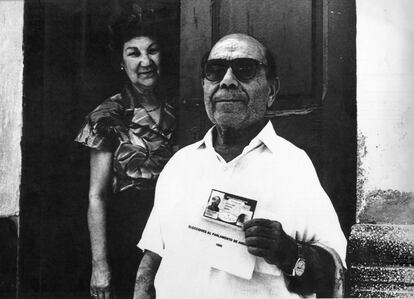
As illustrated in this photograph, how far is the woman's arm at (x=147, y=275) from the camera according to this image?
4.77 metres

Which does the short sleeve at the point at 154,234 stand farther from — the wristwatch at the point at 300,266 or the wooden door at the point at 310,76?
the wristwatch at the point at 300,266

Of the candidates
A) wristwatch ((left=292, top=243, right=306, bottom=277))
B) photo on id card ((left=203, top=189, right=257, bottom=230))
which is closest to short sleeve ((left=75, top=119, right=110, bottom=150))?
photo on id card ((left=203, top=189, right=257, bottom=230))

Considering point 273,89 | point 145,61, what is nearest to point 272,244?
point 273,89

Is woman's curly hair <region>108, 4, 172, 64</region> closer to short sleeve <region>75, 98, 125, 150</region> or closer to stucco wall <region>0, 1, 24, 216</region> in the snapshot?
short sleeve <region>75, 98, 125, 150</region>

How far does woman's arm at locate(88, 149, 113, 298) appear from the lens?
4.88m

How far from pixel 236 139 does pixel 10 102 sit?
183cm

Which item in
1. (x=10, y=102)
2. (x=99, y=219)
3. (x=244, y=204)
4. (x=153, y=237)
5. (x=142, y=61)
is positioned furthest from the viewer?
(x=10, y=102)

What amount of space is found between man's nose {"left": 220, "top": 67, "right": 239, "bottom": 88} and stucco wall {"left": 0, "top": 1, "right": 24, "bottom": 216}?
1649 millimetres

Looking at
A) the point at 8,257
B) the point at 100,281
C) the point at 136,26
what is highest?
the point at 136,26

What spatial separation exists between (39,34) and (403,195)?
302 centimetres

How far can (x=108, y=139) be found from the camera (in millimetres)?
5020

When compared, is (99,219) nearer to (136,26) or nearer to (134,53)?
(134,53)

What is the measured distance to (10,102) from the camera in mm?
5156

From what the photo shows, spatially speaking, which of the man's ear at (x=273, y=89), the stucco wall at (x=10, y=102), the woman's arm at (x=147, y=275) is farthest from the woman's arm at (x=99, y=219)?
the man's ear at (x=273, y=89)
